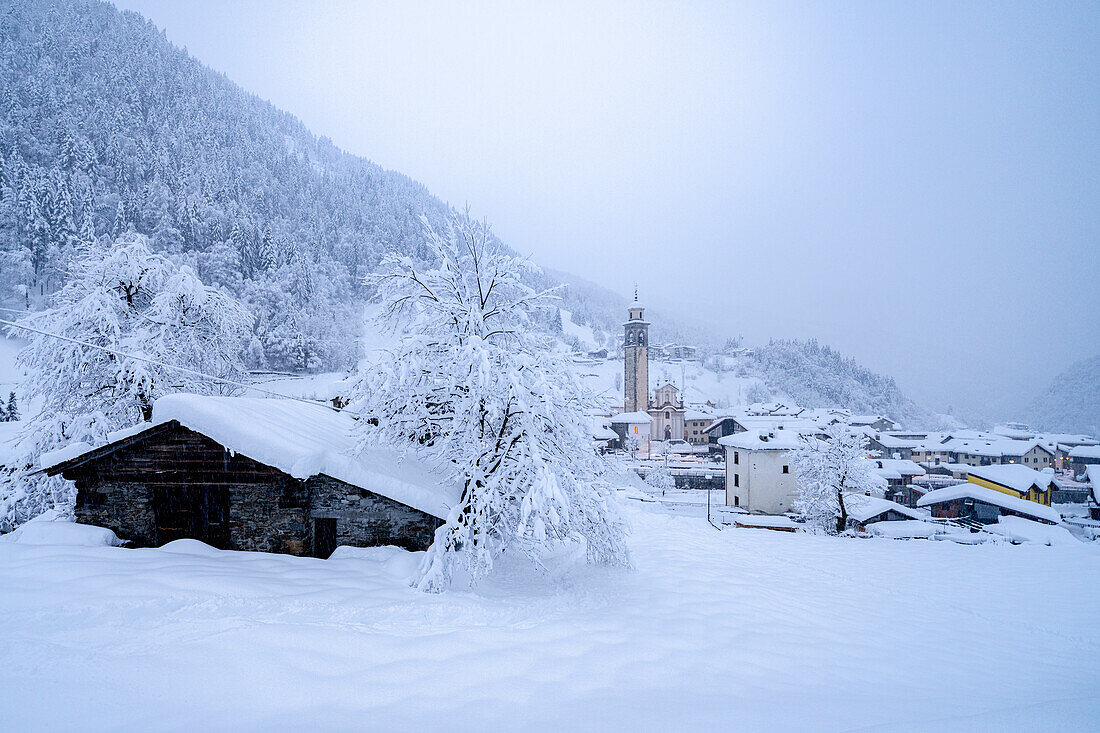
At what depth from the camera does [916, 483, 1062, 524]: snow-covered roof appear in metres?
35.3

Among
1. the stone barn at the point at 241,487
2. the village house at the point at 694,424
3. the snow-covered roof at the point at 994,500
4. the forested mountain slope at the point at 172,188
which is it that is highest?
the forested mountain slope at the point at 172,188

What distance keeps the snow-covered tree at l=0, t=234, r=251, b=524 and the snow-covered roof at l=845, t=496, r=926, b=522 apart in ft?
123

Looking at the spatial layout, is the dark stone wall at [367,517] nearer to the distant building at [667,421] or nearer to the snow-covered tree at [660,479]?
the snow-covered tree at [660,479]

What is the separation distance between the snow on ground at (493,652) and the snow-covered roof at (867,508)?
22.7 metres

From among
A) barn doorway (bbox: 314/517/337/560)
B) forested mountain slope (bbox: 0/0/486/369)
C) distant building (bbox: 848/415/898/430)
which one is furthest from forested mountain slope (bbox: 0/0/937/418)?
distant building (bbox: 848/415/898/430)

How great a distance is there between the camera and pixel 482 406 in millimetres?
8977

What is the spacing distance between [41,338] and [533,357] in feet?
61.2

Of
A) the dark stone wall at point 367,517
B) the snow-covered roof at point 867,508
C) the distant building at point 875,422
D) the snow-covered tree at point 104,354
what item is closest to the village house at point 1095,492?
the snow-covered roof at point 867,508

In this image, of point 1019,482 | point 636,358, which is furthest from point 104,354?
point 636,358

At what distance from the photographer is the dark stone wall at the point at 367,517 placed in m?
10.1

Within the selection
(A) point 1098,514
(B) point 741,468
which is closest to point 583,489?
(B) point 741,468

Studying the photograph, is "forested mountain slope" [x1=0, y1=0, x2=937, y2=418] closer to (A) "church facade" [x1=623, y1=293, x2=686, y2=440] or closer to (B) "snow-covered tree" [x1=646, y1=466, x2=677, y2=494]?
(A) "church facade" [x1=623, y1=293, x2=686, y2=440]

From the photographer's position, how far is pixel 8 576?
632cm

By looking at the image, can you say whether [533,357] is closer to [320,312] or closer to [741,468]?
[741,468]
